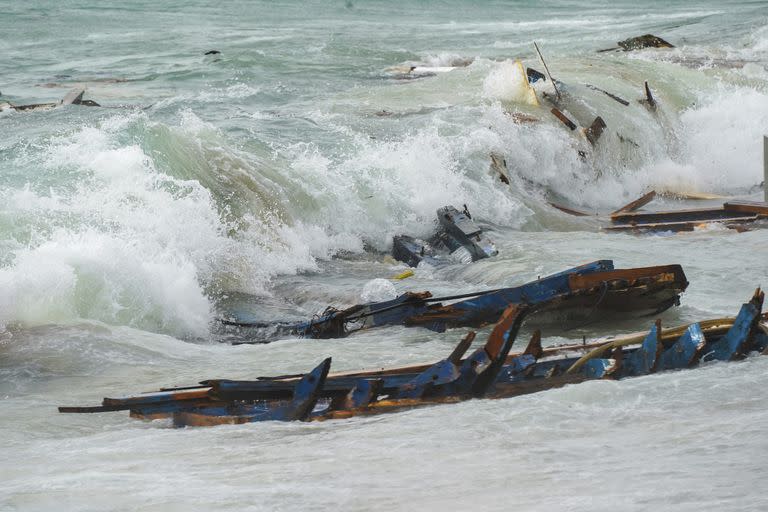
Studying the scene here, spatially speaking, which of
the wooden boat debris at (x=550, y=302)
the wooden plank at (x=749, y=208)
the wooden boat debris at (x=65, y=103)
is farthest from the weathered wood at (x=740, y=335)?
the wooden boat debris at (x=65, y=103)

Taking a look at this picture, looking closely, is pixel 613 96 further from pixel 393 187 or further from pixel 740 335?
pixel 740 335

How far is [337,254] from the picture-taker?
1298 cm

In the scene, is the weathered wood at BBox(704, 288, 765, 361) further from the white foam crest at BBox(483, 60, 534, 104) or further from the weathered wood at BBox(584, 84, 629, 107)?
the weathered wood at BBox(584, 84, 629, 107)

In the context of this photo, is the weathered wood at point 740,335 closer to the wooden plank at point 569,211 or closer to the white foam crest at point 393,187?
the white foam crest at point 393,187

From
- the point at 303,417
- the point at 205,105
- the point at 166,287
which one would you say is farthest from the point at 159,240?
the point at 205,105

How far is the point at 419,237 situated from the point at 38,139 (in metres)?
5.19

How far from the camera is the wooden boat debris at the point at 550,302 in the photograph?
8.62 metres

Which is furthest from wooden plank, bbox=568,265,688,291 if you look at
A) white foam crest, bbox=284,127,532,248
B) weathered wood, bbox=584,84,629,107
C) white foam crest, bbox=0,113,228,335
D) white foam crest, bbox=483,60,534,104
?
weathered wood, bbox=584,84,629,107

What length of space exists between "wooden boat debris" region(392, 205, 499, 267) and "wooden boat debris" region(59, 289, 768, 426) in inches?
189

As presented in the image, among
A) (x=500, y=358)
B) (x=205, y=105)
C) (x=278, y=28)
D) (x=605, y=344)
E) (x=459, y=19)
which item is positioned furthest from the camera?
(x=459, y=19)

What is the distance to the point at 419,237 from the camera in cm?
1359

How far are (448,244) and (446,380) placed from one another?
6.02 metres

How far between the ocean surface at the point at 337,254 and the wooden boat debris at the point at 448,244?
290mm

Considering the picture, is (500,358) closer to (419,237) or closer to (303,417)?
(303,417)
